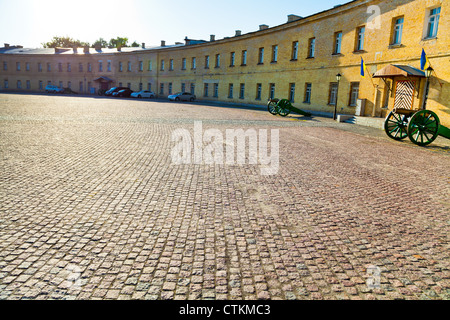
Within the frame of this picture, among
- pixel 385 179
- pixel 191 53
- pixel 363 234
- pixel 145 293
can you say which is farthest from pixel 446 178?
pixel 191 53

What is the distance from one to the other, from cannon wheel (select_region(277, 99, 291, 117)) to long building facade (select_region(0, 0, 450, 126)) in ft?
10.6

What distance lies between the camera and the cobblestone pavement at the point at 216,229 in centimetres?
319

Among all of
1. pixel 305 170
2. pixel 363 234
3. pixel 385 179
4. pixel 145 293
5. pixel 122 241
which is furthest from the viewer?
pixel 305 170

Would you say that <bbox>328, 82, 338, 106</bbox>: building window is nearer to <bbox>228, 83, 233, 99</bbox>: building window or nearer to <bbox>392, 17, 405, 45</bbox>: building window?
<bbox>392, 17, 405, 45</bbox>: building window

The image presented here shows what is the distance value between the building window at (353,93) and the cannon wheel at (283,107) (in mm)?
4786

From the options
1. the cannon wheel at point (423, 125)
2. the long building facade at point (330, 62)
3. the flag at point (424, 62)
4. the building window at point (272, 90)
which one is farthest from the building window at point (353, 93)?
the cannon wheel at point (423, 125)

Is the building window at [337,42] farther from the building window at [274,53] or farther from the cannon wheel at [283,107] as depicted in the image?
the building window at [274,53]

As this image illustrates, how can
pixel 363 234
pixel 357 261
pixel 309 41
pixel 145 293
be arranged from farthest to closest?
1. pixel 309 41
2. pixel 363 234
3. pixel 357 261
4. pixel 145 293

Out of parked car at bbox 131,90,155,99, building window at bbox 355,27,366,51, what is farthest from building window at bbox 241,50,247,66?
parked car at bbox 131,90,155,99

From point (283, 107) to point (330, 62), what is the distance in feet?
20.8

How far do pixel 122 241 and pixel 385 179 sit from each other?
578cm

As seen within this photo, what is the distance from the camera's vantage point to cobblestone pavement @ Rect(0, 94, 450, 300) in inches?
126

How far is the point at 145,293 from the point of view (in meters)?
3.02
